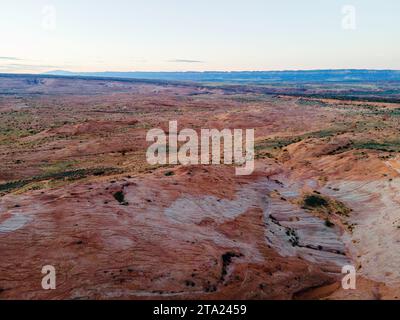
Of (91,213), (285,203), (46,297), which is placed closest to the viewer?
(46,297)

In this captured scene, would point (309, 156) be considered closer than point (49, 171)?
No

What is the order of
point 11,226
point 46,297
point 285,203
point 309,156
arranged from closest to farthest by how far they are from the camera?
point 46,297 < point 11,226 < point 285,203 < point 309,156

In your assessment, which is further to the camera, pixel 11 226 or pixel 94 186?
pixel 94 186

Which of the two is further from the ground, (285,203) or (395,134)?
(395,134)

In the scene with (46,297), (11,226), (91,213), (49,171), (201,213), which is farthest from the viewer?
(49,171)

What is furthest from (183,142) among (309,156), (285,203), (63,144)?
(285,203)

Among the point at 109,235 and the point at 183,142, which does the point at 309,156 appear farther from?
the point at 109,235

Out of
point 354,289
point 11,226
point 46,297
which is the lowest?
point 354,289

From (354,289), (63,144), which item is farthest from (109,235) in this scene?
(63,144)

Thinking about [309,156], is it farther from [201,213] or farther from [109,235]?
[109,235]
